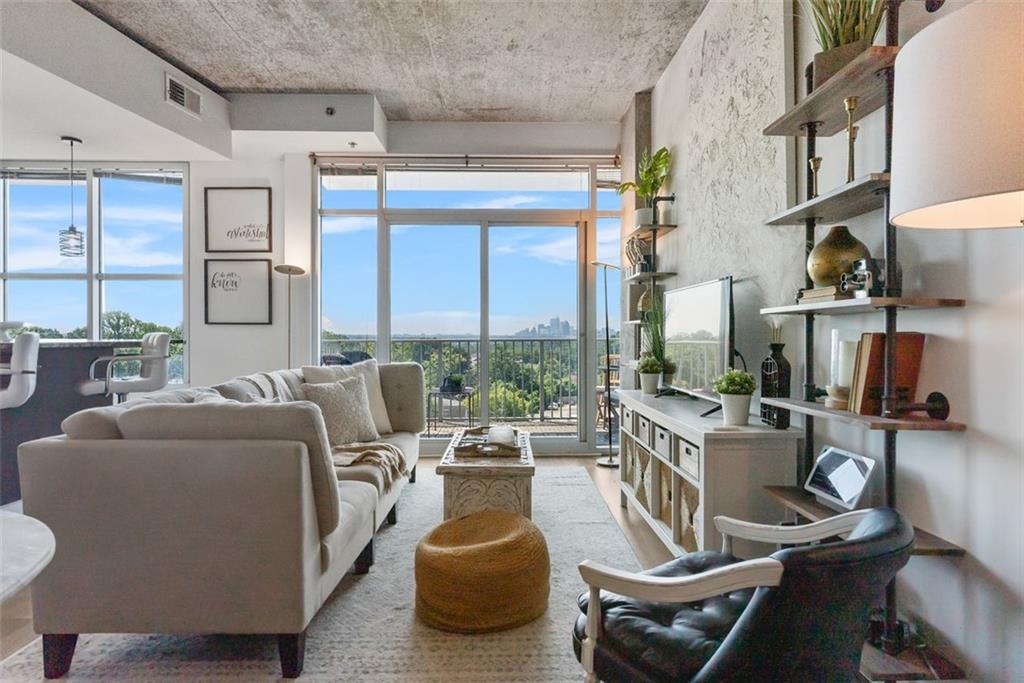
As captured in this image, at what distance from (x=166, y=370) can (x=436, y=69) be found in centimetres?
344

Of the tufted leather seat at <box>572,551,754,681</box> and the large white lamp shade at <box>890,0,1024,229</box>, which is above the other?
the large white lamp shade at <box>890,0,1024,229</box>

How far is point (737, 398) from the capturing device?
86.3 inches

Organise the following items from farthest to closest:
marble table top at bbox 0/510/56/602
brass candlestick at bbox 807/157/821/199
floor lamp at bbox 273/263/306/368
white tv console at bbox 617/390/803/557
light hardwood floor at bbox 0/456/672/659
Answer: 1. floor lamp at bbox 273/263/306/368
2. white tv console at bbox 617/390/803/557
3. light hardwood floor at bbox 0/456/672/659
4. brass candlestick at bbox 807/157/821/199
5. marble table top at bbox 0/510/56/602

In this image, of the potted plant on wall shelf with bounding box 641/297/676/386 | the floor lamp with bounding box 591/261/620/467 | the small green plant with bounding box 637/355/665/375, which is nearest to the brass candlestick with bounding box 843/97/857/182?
the potted plant on wall shelf with bounding box 641/297/676/386

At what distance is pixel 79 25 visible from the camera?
3283 millimetres

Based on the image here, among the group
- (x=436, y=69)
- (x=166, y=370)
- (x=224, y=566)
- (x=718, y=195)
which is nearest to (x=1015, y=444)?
(x=718, y=195)

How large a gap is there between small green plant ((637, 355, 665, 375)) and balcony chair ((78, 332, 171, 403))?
390 cm

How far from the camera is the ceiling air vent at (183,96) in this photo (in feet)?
13.1

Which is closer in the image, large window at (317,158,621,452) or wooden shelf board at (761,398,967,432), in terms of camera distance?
wooden shelf board at (761,398,967,432)

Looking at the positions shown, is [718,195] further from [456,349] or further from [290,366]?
[290,366]

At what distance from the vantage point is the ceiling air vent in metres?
4.00

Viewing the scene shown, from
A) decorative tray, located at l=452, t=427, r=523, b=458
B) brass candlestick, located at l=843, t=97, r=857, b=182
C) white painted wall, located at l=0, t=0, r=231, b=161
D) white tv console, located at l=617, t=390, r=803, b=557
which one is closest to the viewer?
brass candlestick, located at l=843, t=97, r=857, b=182

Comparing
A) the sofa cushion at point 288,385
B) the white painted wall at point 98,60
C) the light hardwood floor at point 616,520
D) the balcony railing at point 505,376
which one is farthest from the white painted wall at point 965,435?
the white painted wall at point 98,60

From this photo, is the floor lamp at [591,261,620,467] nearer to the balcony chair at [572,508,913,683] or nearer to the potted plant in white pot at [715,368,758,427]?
the potted plant in white pot at [715,368,758,427]
